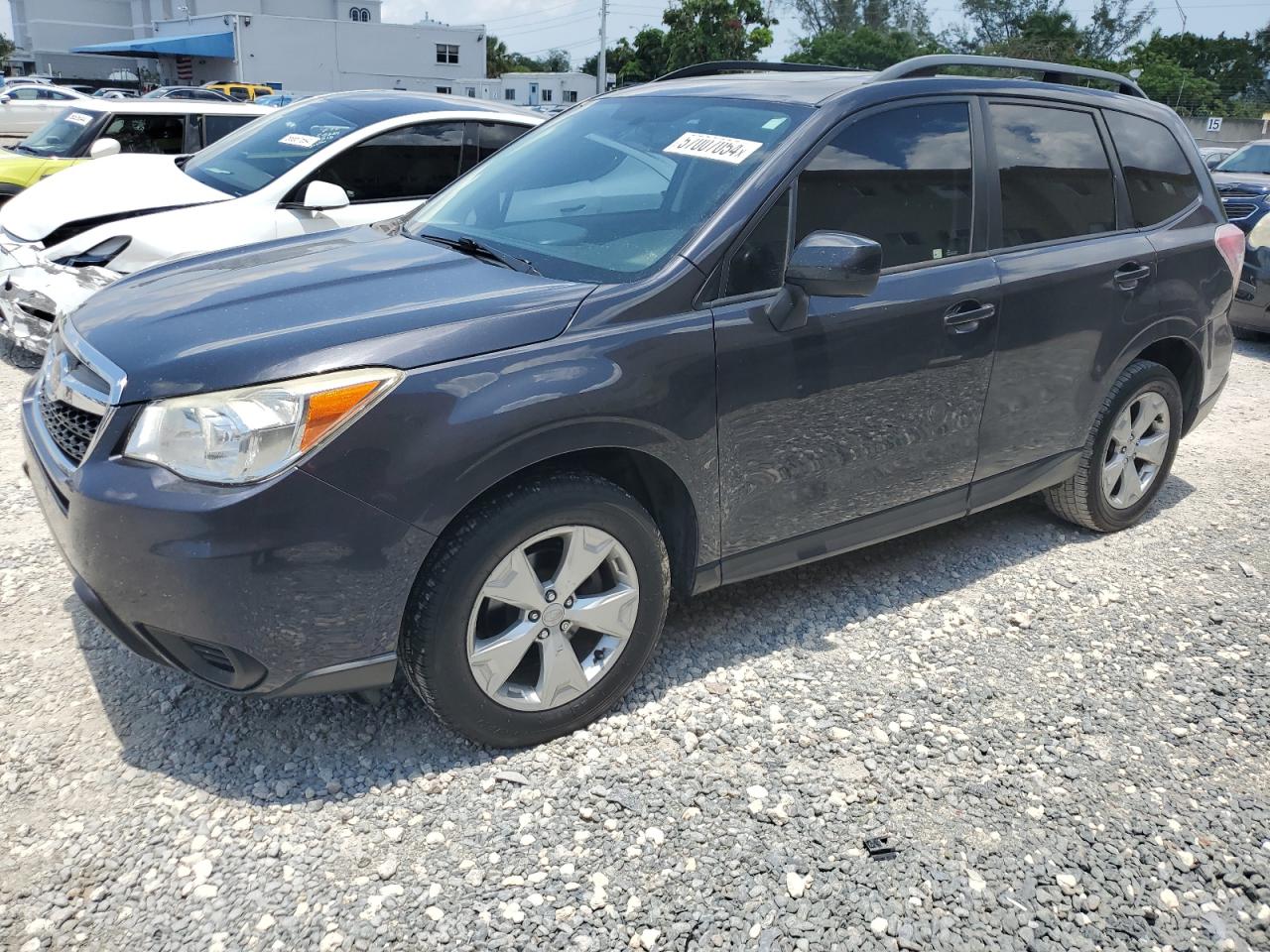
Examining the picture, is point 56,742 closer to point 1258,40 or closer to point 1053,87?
point 1053,87

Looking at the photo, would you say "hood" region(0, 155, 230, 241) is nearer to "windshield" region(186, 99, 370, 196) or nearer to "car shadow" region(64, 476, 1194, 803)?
"windshield" region(186, 99, 370, 196)

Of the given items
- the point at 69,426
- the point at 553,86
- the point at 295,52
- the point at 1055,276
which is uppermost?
the point at 295,52

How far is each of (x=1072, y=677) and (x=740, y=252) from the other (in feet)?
5.98

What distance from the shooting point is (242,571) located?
2422 mm

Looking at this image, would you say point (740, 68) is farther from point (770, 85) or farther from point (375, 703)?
point (375, 703)

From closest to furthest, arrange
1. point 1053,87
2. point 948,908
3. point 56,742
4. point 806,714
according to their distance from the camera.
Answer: point 948,908
point 56,742
point 806,714
point 1053,87

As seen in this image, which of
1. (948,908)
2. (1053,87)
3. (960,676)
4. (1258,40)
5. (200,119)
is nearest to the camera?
(948,908)

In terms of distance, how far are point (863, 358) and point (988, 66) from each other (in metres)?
1.44

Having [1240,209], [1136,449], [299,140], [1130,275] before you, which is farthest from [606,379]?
[1240,209]

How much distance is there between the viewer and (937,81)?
3.65 metres

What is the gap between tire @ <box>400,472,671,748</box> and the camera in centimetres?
265

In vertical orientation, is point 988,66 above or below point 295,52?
above

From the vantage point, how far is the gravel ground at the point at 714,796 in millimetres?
2422

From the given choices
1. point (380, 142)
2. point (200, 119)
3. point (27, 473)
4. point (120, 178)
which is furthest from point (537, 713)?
point (200, 119)
